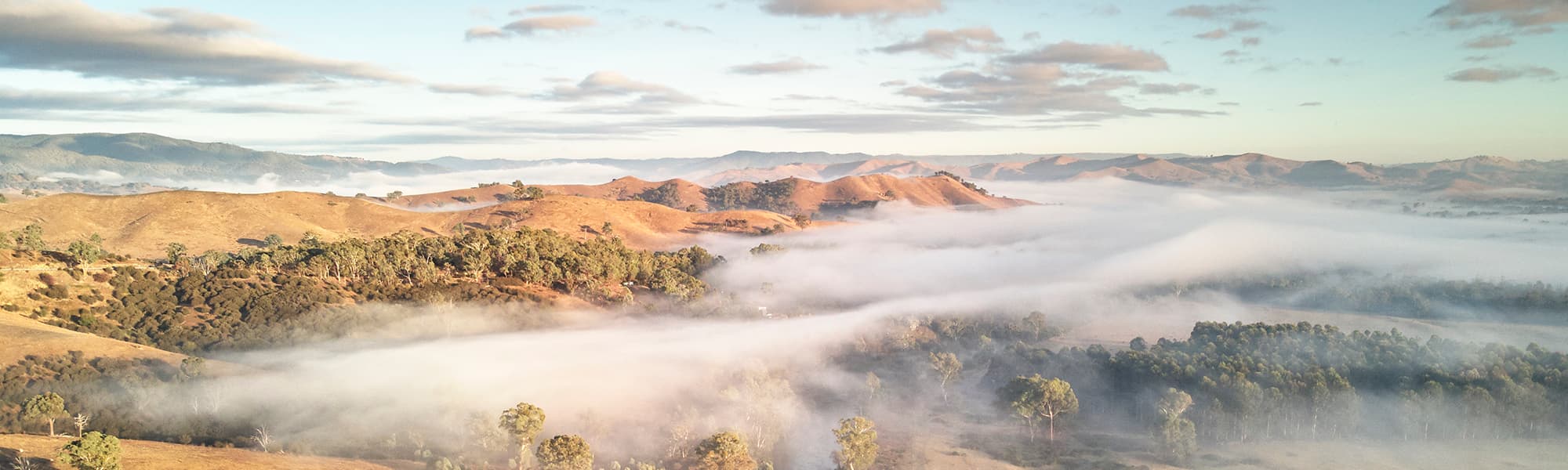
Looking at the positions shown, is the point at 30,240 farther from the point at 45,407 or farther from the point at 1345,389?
the point at 1345,389

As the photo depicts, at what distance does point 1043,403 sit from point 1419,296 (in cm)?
9842

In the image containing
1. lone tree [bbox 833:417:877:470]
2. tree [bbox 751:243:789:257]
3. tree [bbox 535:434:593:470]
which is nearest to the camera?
tree [bbox 535:434:593:470]

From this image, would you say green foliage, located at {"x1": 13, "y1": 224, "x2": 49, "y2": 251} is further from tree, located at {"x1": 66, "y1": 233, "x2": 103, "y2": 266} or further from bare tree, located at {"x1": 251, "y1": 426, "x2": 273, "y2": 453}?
bare tree, located at {"x1": 251, "y1": 426, "x2": 273, "y2": 453}

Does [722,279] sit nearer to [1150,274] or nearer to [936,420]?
[936,420]

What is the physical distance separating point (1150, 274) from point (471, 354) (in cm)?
13333

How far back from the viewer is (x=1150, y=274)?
533ft

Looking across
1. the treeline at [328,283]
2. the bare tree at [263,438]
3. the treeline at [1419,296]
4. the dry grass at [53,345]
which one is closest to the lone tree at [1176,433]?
the treeline at [328,283]

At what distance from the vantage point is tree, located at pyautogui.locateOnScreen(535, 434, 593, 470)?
53.5 m

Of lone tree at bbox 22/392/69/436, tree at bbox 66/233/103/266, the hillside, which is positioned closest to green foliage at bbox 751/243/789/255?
the hillside

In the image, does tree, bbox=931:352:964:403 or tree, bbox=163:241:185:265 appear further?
tree, bbox=163:241:185:265

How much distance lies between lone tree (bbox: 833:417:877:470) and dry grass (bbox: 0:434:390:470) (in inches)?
1287

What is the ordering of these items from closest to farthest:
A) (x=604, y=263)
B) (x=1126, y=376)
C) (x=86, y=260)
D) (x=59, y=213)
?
(x=1126, y=376) → (x=86, y=260) → (x=604, y=263) → (x=59, y=213)

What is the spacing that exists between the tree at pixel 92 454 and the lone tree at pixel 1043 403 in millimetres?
64836

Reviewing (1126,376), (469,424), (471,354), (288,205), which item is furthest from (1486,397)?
(288,205)
